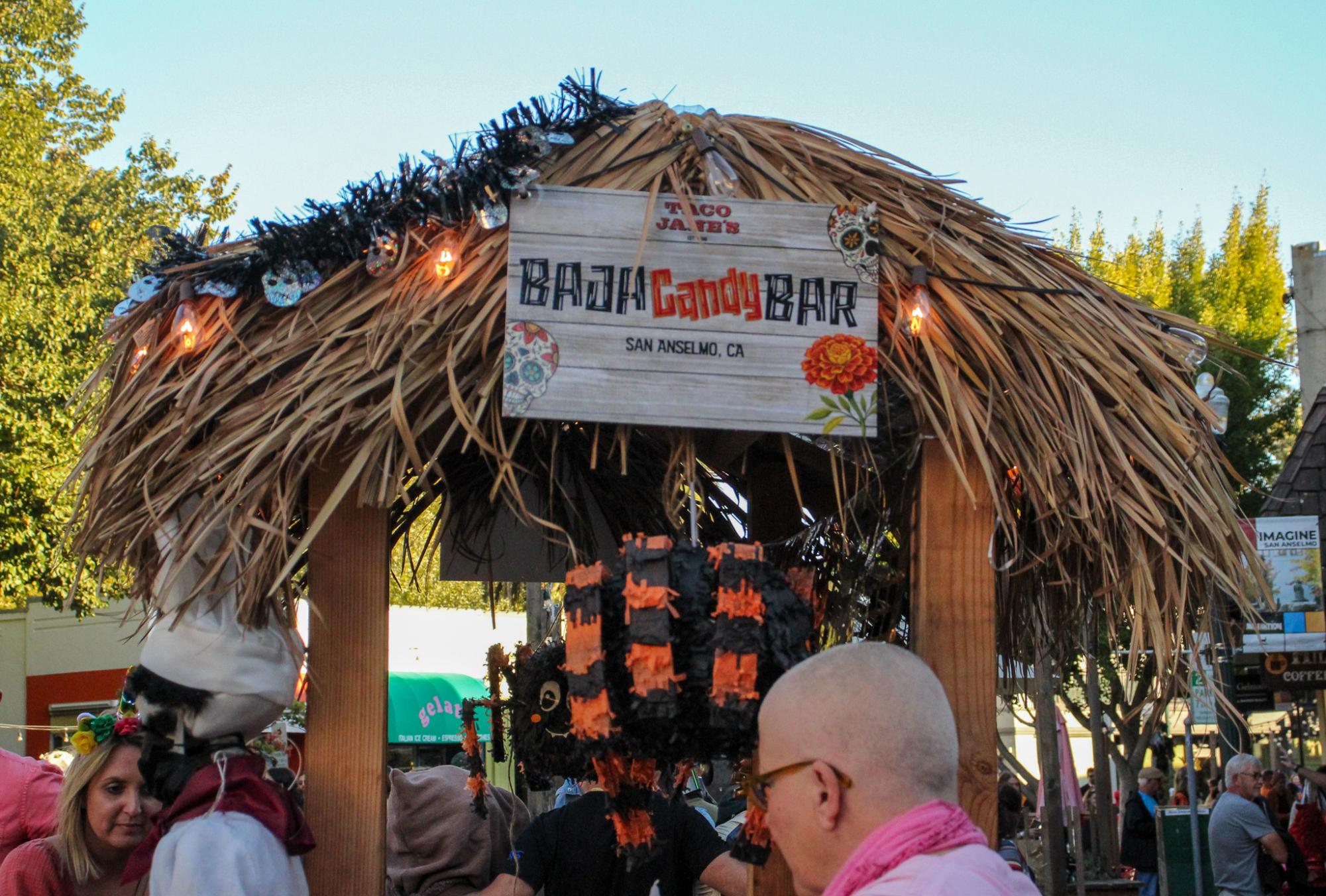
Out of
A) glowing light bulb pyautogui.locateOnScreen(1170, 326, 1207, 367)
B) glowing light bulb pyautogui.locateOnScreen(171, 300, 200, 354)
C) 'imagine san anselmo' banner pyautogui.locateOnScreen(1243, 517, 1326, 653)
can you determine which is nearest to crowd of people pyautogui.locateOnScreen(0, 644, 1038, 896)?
glowing light bulb pyautogui.locateOnScreen(171, 300, 200, 354)

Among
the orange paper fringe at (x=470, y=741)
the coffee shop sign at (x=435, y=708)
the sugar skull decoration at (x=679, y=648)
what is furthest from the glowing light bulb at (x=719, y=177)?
the coffee shop sign at (x=435, y=708)

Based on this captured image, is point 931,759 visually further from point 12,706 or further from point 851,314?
point 12,706

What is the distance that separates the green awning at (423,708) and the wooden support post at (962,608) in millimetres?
16385

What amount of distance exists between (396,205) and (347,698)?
1.12 m

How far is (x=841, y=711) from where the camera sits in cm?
174

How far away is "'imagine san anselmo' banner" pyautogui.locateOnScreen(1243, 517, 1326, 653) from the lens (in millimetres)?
10078

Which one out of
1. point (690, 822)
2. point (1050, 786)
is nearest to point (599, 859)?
point (690, 822)

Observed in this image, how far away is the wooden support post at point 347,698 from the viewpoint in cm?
281

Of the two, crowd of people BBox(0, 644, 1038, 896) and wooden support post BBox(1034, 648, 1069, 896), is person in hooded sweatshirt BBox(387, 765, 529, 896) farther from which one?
wooden support post BBox(1034, 648, 1069, 896)

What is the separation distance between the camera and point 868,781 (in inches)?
67.3

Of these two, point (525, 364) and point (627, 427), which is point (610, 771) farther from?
point (525, 364)

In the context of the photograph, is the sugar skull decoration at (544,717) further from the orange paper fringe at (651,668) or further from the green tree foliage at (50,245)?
the green tree foliage at (50,245)

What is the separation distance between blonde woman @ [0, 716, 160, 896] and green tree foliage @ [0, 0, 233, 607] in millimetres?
8570

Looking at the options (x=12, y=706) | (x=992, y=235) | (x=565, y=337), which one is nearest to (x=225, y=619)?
(x=565, y=337)
